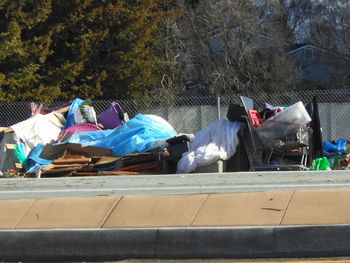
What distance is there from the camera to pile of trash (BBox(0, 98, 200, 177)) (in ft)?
35.5

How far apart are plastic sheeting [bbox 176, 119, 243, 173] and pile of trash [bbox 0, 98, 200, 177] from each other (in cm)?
34

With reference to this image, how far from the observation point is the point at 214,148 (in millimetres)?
10203

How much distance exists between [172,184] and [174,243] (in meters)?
2.74

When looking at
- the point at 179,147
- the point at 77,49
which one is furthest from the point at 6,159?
the point at 77,49

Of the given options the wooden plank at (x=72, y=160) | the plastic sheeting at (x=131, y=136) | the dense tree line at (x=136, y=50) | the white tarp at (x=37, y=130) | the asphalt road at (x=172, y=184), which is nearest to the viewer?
→ the asphalt road at (x=172, y=184)

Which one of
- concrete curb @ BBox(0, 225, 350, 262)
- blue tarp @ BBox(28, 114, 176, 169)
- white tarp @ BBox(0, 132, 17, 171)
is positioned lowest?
white tarp @ BBox(0, 132, 17, 171)

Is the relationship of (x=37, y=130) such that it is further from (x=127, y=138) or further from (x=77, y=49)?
(x=77, y=49)

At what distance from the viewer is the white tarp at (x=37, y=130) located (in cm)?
1259

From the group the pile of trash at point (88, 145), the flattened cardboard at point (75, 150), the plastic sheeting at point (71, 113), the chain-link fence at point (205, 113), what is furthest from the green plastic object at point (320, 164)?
the plastic sheeting at point (71, 113)

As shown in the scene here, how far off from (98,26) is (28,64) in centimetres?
354

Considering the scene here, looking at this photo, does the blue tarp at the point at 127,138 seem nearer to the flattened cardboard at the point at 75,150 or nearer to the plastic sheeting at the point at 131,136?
the plastic sheeting at the point at 131,136

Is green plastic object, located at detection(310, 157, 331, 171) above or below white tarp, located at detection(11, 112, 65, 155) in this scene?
below

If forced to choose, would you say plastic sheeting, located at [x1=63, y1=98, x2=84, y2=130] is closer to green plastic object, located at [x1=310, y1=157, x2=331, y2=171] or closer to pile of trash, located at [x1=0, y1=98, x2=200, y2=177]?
pile of trash, located at [x1=0, y1=98, x2=200, y2=177]

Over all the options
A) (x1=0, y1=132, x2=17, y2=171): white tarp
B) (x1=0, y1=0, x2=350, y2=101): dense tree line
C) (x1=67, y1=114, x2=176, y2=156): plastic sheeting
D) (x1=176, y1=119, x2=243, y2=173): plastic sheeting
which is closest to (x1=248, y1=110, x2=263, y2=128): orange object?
(x1=176, y1=119, x2=243, y2=173): plastic sheeting
